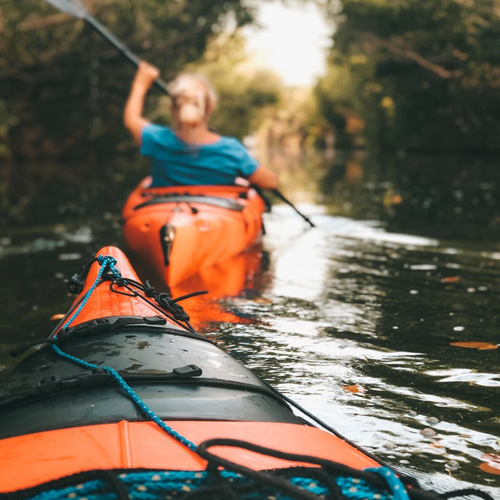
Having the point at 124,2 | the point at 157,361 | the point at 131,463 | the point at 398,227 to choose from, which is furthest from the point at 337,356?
the point at 124,2

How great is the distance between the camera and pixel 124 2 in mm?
→ 25266

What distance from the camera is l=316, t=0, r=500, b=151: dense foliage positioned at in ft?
88.3

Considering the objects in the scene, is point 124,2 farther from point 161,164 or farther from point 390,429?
point 390,429

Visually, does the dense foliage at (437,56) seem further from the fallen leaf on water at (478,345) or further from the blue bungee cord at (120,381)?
the blue bungee cord at (120,381)

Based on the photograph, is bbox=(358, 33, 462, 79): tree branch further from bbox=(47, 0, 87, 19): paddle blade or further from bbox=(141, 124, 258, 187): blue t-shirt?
bbox=(141, 124, 258, 187): blue t-shirt

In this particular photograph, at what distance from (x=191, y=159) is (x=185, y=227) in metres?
1.06

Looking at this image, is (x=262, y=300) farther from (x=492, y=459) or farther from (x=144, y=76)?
(x=144, y=76)

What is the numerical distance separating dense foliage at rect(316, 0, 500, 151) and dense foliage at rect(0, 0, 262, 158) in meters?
5.94

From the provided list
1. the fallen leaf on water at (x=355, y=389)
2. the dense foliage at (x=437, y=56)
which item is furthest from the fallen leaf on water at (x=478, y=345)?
the dense foliage at (x=437, y=56)

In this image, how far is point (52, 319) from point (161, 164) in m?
2.16

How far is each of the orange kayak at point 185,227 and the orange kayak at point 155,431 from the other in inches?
113

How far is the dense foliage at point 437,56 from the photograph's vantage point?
88.3ft

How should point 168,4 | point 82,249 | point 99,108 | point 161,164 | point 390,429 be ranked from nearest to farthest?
point 390,429 < point 161,164 < point 82,249 < point 168,4 < point 99,108

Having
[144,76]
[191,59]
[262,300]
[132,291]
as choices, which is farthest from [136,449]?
[191,59]
